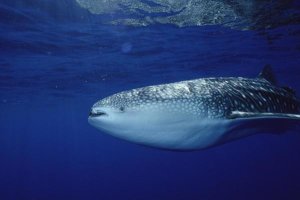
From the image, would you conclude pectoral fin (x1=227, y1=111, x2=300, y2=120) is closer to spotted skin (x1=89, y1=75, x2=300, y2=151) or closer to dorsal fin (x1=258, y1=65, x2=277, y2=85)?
spotted skin (x1=89, y1=75, x2=300, y2=151)

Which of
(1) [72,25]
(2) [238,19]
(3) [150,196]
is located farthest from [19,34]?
(3) [150,196]

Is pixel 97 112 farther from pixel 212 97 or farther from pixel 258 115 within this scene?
pixel 258 115

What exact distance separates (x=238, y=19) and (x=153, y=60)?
8.43 metres

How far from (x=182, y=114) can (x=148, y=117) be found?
53 centimetres

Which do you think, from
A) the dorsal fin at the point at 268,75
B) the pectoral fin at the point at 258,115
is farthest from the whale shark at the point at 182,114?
the dorsal fin at the point at 268,75

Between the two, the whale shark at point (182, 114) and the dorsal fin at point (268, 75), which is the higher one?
the dorsal fin at point (268, 75)

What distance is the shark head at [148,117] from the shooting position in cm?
387

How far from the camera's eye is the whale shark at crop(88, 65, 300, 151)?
3.91m

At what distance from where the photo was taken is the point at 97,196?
134 feet

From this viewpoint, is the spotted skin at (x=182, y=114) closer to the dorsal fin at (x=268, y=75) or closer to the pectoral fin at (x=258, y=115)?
the pectoral fin at (x=258, y=115)

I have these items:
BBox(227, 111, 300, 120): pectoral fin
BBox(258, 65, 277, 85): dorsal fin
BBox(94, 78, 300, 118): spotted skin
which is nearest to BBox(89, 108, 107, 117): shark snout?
BBox(94, 78, 300, 118): spotted skin

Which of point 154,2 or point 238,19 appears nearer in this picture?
point 154,2

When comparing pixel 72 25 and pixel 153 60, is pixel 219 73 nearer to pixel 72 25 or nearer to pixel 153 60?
pixel 153 60

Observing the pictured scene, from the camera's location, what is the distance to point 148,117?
12.8ft
